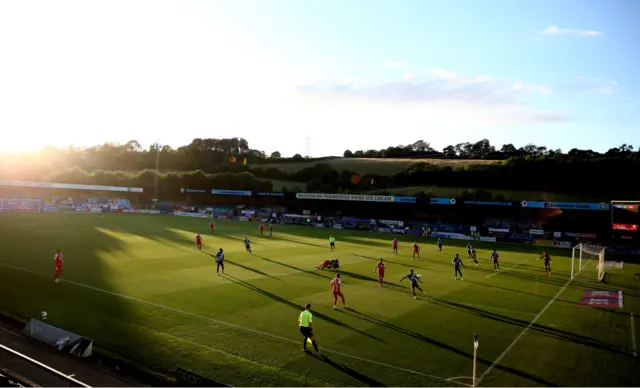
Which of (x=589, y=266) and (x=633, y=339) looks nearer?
(x=633, y=339)

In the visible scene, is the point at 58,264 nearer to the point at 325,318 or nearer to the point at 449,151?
the point at 325,318

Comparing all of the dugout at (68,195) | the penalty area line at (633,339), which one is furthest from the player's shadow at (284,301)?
the dugout at (68,195)

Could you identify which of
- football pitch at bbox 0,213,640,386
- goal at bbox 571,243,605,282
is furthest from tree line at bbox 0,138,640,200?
football pitch at bbox 0,213,640,386

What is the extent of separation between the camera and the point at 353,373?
13.8 metres

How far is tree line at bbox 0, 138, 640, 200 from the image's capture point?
96.0 metres

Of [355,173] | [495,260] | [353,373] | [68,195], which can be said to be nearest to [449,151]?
[355,173]

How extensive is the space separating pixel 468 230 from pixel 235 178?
6218 cm

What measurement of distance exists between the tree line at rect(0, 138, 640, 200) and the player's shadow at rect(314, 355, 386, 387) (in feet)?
292

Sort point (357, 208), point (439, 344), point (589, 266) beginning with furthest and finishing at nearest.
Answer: point (357, 208) → point (589, 266) → point (439, 344)

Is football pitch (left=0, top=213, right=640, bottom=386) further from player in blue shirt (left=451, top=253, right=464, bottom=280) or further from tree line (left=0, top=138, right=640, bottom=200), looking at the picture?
tree line (left=0, top=138, right=640, bottom=200)

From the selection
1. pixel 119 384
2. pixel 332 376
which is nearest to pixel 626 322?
pixel 332 376

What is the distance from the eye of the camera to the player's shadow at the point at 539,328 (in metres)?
17.4

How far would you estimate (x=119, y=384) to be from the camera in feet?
41.3

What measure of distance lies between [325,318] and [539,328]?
921 cm
